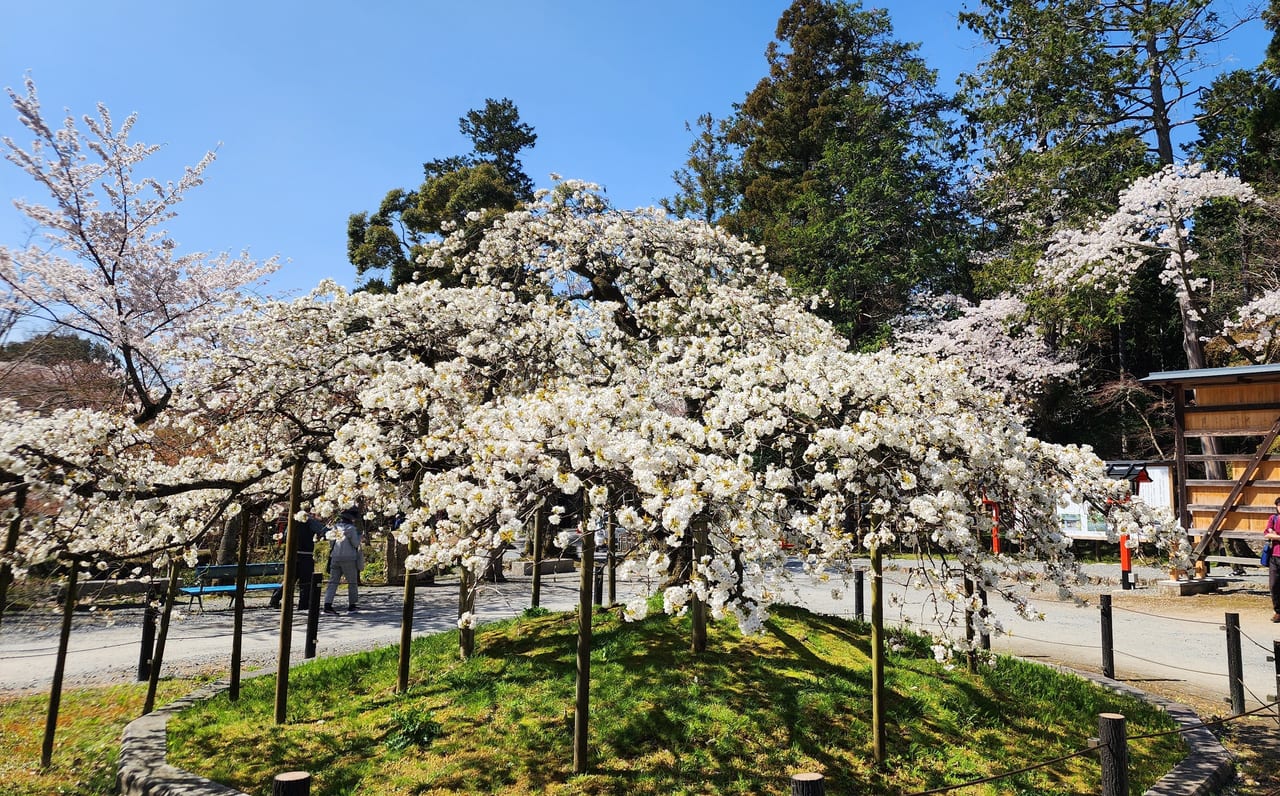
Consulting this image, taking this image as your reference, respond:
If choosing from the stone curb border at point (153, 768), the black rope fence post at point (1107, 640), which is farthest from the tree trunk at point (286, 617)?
the black rope fence post at point (1107, 640)

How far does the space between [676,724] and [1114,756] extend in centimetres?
277

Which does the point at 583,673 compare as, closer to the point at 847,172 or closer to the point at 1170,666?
the point at 1170,666

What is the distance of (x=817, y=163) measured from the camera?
28.6 m

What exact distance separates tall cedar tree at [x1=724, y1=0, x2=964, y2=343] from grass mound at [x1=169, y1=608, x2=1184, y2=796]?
17664 millimetres

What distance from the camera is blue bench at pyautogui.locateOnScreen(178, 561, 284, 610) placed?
12.1 meters

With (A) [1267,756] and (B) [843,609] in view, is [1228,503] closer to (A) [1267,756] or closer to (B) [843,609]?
(B) [843,609]

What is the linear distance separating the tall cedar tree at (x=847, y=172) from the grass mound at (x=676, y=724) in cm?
1766

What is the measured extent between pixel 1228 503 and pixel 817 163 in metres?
19.3

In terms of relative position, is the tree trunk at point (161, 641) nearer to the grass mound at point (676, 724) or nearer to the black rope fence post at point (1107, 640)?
the grass mound at point (676, 724)

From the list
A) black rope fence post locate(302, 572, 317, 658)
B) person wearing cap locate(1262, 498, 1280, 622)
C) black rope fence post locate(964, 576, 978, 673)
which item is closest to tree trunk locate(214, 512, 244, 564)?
black rope fence post locate(302, 572, 317, 658)

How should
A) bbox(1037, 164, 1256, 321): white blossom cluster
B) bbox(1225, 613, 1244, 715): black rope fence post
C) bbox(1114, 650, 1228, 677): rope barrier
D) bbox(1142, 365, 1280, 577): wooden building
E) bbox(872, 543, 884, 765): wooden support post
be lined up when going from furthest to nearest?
1. bbox(1037, 164, 1256, 321): white blossom cluster
2. bbox(1142, 365, 1280, 577): wooden building
3. bbox(1114, 650, 1228, 677): rope barrier
4. bbox(1225, 613, 1244, 715): black rope fence post
5. bbox(872, 543, 884, 765): wooden support post

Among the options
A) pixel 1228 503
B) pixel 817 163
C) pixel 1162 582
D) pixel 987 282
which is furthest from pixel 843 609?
pixel 817 163

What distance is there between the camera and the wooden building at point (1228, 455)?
13750 mm

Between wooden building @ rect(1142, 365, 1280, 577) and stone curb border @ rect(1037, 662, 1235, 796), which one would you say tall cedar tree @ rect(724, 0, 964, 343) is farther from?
stone curb border @ rect(1037, 662, 1235, 796)
